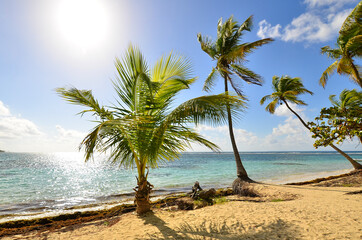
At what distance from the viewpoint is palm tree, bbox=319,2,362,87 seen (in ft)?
25.9

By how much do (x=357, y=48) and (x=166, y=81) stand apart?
966 cm

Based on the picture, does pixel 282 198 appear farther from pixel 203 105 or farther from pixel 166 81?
pixel 166 81

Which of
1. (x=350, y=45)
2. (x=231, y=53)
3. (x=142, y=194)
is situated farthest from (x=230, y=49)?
(x=142, y=194)

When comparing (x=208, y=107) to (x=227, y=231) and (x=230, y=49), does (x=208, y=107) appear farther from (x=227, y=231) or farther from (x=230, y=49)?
(x=230, y=49)

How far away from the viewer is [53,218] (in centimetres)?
670

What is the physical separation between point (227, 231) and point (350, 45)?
9.99 metres

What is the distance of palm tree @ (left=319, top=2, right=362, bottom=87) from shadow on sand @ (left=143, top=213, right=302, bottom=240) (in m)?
8.21

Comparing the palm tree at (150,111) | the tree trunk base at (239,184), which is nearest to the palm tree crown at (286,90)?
the tree trunk base at (239,184)

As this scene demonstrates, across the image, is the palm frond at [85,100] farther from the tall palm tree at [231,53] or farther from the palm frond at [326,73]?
the palm frond at [326,73]

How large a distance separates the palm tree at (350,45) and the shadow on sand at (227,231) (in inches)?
323

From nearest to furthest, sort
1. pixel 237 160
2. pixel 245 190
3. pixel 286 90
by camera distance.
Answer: pixel 245 190 → pixel 237 160 → pixel 286 90

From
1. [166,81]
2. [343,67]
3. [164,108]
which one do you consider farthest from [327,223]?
[343,67]

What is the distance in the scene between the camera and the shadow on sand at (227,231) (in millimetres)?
3451

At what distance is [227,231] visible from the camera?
12.4ft
